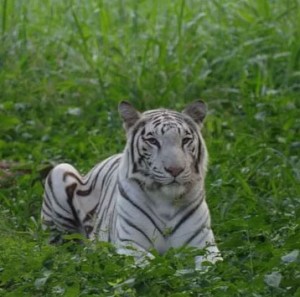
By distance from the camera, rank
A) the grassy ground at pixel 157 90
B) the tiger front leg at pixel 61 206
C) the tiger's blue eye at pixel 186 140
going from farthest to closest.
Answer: the grassy ground at pixel 157 90, the tiger front leg at pixel 61 206, the tiger's blue eye at pixel 186 140

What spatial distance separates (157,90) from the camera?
35.3 feet

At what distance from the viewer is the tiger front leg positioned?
854 cm

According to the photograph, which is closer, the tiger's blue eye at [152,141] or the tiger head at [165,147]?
the tiger head at [165,147]

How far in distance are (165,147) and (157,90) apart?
3288 mm

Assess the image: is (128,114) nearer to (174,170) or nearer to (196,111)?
(196,111)

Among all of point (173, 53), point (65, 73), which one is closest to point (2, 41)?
point (65, 73)

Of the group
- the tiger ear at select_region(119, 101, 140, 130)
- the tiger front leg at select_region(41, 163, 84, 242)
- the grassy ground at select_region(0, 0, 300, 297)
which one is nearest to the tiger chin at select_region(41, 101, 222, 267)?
the tiger ear at select_region(119, 101, 140, 130)

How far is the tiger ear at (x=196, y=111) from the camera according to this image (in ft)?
25.7

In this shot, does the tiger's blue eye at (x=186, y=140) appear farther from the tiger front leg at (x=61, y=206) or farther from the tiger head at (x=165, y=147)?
the tiger front leg at (x=61, y=206)

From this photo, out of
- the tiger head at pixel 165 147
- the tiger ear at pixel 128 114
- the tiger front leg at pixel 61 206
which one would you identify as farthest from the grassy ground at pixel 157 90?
the tiger ear at pixel 128 114

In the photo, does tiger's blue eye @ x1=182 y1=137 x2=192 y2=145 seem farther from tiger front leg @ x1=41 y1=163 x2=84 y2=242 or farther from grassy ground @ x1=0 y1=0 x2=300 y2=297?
tiger front leg @ x1=41 y1=163 x2=84 y2=242

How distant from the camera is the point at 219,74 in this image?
11172 millimetres

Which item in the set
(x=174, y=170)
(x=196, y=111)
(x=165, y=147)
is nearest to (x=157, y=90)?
(x=196, y=111)

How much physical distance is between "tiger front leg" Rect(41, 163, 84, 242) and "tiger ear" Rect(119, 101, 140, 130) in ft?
2.93
